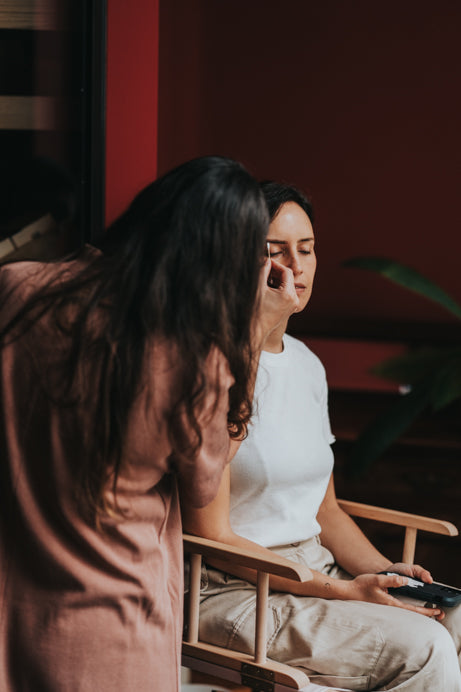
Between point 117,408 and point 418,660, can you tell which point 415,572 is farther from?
point 117,408

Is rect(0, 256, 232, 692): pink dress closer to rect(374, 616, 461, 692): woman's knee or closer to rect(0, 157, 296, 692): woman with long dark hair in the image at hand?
rect(0, 157, 296, 692): woman with long dark hair

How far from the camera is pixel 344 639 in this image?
1.53 meters

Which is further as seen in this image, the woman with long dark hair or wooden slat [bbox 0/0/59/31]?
wooden slat [bbox 0/0/59/31]

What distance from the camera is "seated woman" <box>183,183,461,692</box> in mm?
1514

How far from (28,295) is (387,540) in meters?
2.67

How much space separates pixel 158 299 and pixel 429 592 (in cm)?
88

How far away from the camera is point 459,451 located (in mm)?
3598

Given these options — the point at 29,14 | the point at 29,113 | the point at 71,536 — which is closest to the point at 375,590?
the point at 71,536

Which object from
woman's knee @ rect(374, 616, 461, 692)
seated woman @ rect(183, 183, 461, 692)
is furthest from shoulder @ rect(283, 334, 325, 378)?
woman's knee @ rect(374, 616, 461, 692)

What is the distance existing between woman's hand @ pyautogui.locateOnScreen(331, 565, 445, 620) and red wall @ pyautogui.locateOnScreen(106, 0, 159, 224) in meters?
1.15

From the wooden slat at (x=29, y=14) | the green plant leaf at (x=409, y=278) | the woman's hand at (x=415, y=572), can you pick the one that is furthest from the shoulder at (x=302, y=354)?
the green plant leaf at (x=409, y=278)

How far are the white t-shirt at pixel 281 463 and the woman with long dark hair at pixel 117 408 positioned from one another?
37 centimetres

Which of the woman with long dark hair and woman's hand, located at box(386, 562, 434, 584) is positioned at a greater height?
the woman with long dark hair

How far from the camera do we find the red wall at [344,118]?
423cm
